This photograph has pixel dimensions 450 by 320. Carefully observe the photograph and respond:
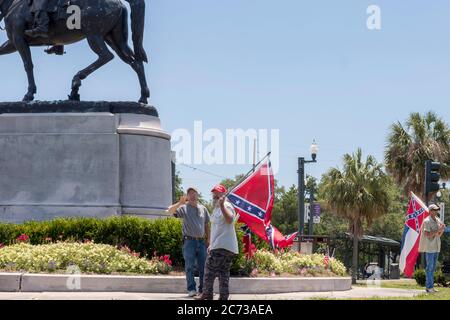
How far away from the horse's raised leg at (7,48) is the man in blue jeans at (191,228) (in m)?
8.62

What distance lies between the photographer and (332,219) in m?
78.7

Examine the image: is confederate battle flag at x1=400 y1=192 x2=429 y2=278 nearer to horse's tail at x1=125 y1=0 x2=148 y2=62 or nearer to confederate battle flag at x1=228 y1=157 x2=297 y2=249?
confederate battle flag at x1=228 y1=157 x2=297 y2=249

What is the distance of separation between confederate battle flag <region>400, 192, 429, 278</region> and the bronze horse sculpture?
6.34 metres

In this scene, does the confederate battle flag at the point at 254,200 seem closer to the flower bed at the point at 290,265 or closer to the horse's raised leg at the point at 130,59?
the flower bed at the point at 290,265

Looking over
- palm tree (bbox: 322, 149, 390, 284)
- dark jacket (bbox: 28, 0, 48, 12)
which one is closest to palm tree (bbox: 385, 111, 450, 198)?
palm tree (bbox: 322, 149, 390, 284)

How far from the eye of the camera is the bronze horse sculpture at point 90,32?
19.8 meters

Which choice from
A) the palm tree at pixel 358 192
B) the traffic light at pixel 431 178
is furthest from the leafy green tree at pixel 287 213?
the traffic light at pixel 431 178

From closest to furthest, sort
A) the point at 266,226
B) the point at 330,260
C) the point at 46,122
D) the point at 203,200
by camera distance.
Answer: the point at 266,226, the point at 330,260, the point at 46,122, the point at 203,200

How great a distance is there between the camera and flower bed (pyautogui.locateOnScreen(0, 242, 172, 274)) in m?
14.6

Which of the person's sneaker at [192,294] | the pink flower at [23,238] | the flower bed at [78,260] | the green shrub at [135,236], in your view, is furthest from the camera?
the pink flower at [23,238]
